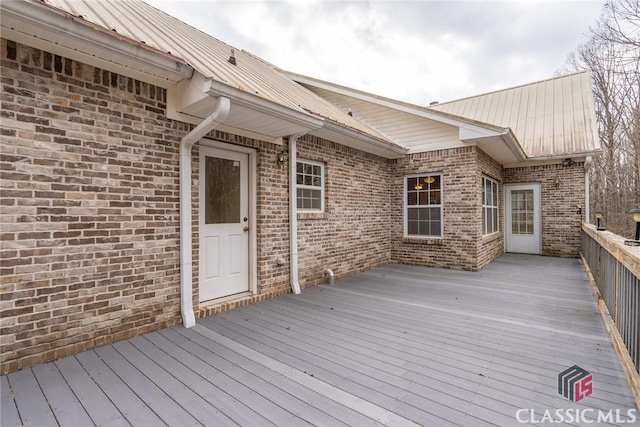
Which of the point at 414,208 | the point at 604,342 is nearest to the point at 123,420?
the point at 604,342

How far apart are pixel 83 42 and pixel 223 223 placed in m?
2.57

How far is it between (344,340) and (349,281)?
9.40 feet

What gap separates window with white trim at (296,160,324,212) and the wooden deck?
2.06m

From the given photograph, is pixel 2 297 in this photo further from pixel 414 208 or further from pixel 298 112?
pixel 414 208

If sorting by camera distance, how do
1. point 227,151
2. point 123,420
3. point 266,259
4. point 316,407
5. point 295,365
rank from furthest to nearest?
point 266,259 < point 227,151 < point 295,365 < point 316,407 < point 123,420

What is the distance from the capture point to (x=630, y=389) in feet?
Result: 7.65

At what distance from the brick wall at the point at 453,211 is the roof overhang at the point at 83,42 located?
5984mm

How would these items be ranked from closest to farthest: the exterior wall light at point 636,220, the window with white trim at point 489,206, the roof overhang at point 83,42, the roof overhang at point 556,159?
the roof overhang at point 83,42, the exterior wall light at point 636,220, the window with white trim at point 489,206, the roof overhang at point 556,159

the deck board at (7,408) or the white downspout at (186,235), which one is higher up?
the white downspout at (186,235)

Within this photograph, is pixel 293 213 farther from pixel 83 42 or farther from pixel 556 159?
pixel 556 159

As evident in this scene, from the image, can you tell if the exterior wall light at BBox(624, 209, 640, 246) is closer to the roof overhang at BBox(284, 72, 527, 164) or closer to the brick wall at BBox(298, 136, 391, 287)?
the roof overhang at BBox(284, 72, 527, 164)

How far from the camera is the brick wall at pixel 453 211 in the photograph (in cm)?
705

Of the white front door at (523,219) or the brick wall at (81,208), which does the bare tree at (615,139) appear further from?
the brick wall at (81,208)

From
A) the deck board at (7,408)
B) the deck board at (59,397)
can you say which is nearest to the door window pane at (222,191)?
the deck board at (59,397)
